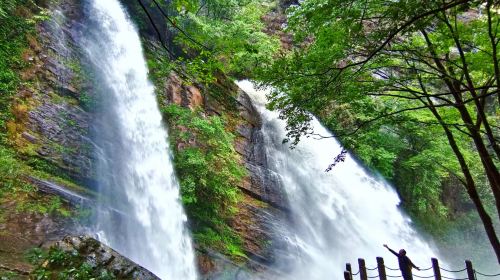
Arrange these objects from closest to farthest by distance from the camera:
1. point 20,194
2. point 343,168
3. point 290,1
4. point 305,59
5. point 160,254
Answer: point 305,59
point 20,194
point 160,254
point 343,168
point 290,1

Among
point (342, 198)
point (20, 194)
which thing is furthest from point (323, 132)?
point (20, 194)

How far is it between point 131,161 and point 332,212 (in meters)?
7.88

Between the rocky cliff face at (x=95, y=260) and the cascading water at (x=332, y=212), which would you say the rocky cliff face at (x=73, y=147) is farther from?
the cascading water at (x=332, y=212)

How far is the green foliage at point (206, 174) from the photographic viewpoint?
11.2 m

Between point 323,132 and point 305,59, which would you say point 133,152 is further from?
point 323,132

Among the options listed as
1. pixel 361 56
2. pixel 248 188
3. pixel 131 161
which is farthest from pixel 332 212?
pixel 361 56

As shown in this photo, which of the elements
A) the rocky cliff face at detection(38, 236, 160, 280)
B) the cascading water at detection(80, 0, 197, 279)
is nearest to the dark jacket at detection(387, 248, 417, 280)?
the rocky cliff face at detection(38, 236, 160, 280)

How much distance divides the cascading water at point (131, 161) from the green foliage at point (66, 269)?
445 centimetres

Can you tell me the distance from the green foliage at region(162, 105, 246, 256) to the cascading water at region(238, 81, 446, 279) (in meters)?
2.57

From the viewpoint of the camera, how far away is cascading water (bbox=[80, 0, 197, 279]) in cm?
945

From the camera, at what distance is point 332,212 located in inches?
576

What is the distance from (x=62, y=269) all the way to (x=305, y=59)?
4375mm

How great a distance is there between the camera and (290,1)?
24.1 meters

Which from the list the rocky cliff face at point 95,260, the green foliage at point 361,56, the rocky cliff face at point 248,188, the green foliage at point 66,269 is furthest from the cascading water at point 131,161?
the green foliage at point 361,56
